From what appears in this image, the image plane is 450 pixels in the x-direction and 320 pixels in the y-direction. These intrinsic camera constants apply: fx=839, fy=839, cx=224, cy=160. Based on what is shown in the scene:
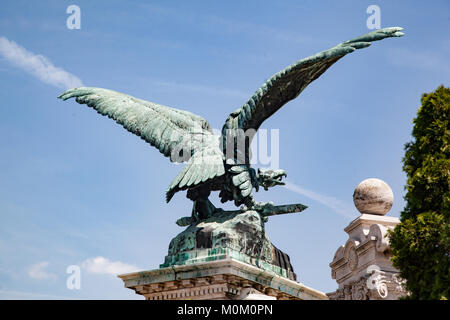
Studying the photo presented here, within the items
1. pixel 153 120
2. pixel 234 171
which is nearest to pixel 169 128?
pixel 153 120

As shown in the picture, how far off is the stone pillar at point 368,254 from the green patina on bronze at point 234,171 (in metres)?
3.60

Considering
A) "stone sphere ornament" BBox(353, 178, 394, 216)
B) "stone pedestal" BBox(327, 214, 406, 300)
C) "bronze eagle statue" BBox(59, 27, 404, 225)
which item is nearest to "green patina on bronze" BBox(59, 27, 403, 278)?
"bronze eagle statue" BBox(59, 27, 404, 225)

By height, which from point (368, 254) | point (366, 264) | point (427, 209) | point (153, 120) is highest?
point (153, 120)

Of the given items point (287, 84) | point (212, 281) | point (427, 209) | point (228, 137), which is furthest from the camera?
point (228, 137)

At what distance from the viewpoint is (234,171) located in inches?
727

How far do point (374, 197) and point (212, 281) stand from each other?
7647 mm

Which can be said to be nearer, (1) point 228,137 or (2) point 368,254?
(1) point 228,137

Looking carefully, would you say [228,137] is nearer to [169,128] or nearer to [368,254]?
[169,128]

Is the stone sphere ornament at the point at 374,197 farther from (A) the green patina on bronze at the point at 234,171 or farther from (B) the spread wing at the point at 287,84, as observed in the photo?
(B) the spread wing at the point at 287,84

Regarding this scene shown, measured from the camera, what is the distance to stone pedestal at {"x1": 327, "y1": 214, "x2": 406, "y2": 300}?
2144 cm

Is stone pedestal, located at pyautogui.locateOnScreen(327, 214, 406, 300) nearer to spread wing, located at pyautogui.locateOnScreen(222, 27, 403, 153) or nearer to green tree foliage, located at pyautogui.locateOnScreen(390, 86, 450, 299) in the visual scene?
spread wing, located at pyautogui.locateOnScreen(222, 27, 403, 153)

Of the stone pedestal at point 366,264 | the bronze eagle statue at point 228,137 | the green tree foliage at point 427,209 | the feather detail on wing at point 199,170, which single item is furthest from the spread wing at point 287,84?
the stone pedestal at point 366,264

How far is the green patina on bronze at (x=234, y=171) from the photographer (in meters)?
17.9
